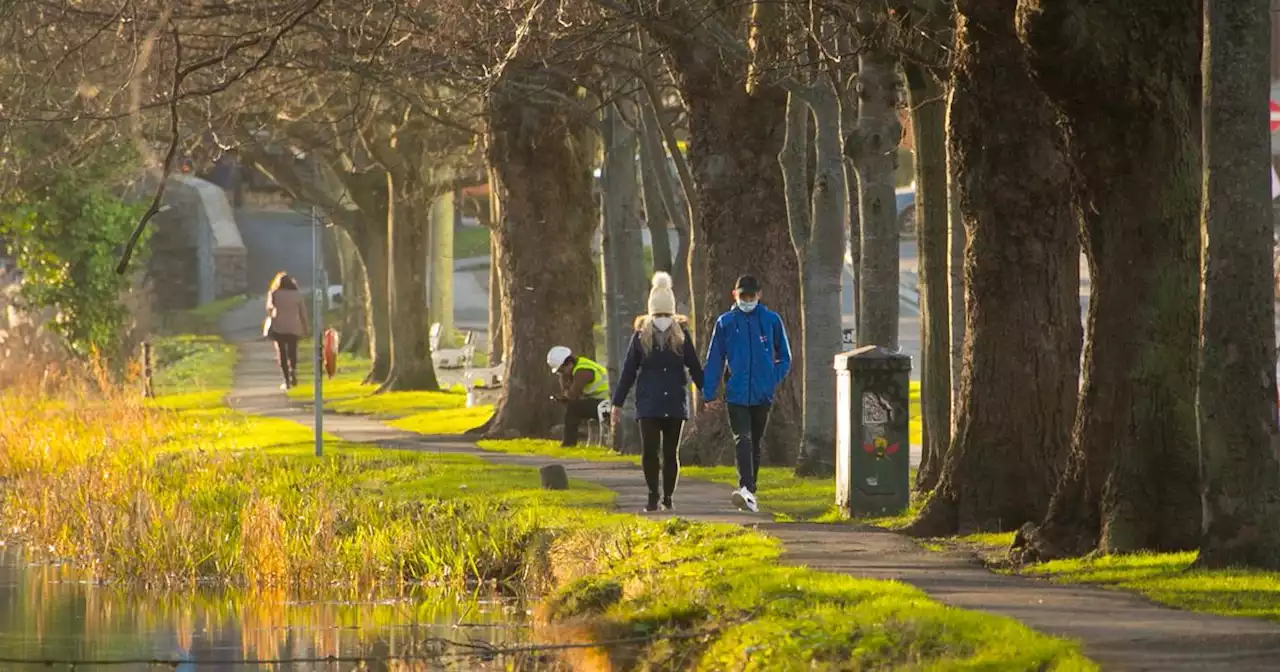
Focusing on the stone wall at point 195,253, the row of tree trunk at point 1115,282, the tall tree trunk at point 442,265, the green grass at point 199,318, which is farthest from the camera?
the stone wall at point 195,253

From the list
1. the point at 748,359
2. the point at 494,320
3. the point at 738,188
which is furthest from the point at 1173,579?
the point at 494,320

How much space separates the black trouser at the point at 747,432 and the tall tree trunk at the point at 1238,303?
5937 millimetres

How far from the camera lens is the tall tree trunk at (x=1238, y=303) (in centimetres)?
1342

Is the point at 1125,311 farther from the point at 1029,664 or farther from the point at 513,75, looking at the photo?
the point at 513,75

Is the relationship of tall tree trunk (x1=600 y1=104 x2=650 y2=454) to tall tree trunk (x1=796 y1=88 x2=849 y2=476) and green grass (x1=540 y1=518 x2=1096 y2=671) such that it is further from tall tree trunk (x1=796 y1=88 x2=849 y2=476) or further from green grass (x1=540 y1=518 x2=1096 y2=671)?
green grass (x1=540 y1=518 x2=1096 y2=671)

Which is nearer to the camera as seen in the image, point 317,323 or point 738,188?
point 317,323

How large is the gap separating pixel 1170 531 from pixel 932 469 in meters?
5.26

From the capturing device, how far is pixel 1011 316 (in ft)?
58.0

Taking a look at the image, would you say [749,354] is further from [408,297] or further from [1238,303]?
[408,297]

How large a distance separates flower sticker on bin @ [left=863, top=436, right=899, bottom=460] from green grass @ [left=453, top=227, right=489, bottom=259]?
5996cm

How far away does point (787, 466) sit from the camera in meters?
26.4

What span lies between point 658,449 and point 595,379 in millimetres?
10087

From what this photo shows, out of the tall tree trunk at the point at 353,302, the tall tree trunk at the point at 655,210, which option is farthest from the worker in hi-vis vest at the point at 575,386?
the tall tree trunk at the point at 353,302

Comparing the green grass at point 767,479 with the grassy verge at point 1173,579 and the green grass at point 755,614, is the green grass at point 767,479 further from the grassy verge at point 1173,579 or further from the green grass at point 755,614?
the grassy verge at point 1173,579
